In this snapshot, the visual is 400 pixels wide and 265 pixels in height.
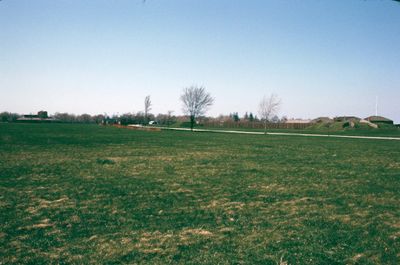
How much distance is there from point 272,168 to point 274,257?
9.02 meters

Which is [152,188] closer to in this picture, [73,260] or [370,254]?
[73,260]

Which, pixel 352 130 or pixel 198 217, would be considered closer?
pixel 198 217

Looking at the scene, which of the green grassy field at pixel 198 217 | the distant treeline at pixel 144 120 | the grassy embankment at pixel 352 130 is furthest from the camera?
the distant treeline at pixel 144 120

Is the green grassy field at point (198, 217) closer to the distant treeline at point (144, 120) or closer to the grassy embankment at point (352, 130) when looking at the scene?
the grassy embankment at point (352, 130)

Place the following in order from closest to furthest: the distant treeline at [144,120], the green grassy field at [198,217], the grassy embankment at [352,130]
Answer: the green grassy field at [198,217]
the grassy embankment at [352,130]
the distant treeline at [144,120]

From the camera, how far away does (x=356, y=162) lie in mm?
15562

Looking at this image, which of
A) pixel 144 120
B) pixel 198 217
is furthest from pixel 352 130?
pixel 144 120

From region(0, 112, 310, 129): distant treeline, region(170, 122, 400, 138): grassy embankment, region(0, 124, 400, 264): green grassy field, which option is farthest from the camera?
region(0, 112, 310, 129): distant treeline

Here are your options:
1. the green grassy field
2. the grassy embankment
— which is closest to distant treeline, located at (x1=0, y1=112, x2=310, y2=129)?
the grassy embankment

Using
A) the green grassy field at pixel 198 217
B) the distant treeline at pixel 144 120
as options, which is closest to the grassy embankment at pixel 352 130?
the distant treeline at pixel 144 120

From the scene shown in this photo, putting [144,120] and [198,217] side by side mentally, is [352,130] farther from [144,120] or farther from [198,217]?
[144,120]

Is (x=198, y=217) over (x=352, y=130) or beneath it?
beneath

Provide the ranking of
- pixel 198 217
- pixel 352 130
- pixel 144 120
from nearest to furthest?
pixel 198 217, pixel 352 130, pixel 144 120

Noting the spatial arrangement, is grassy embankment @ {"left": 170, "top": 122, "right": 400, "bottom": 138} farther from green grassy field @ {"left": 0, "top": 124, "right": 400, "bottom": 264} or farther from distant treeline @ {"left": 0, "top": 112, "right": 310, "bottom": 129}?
green grassy field @ {"left": 0, "top": 124, "right": 400, "bottom": 264}
